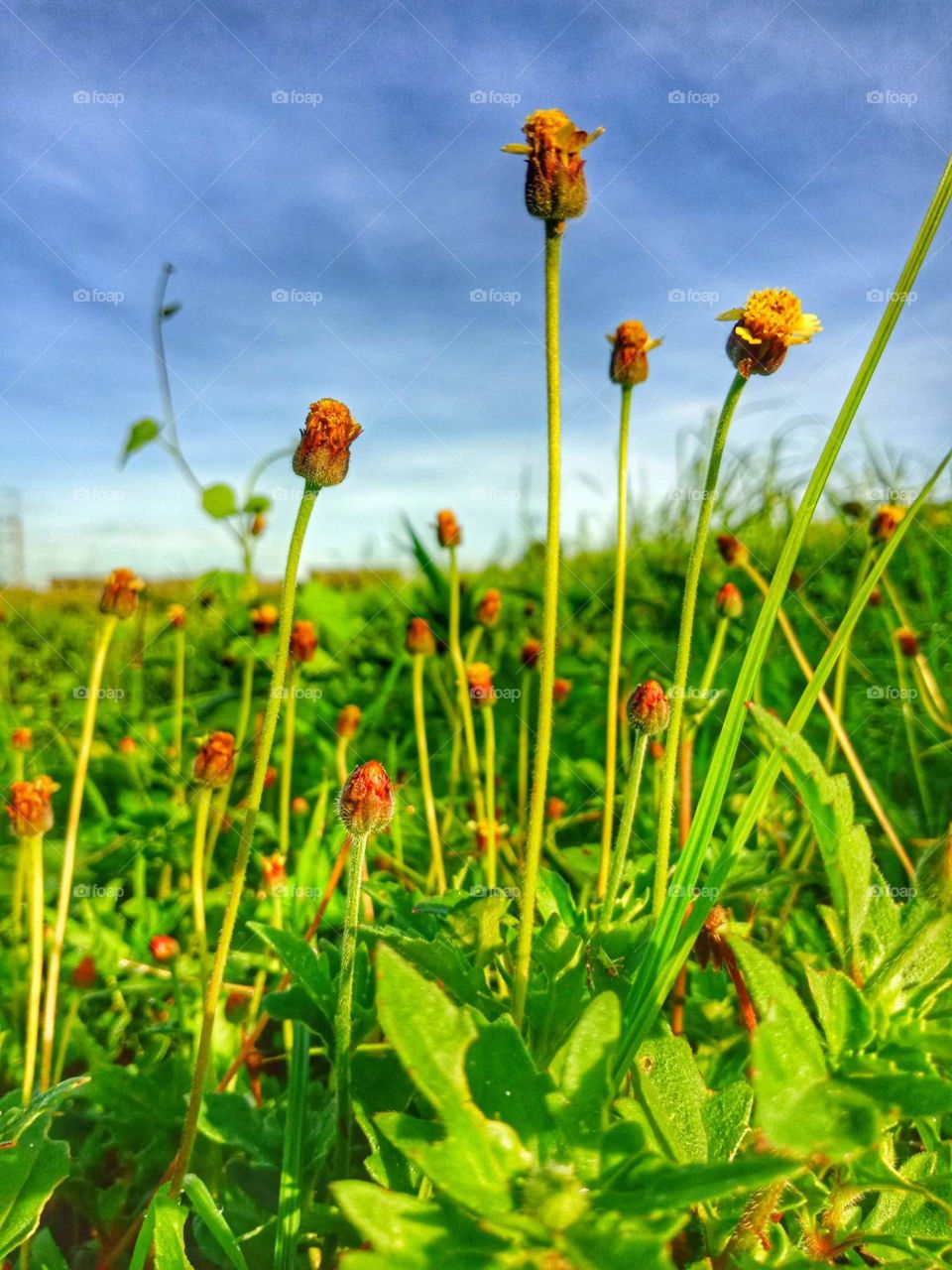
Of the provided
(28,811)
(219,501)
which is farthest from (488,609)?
(28,811)

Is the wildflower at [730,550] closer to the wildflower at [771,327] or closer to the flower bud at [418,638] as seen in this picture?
the flower bud at [418,638]

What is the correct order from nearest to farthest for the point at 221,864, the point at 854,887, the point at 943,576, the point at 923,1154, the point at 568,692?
the point at 854,887 < the point at 923,1154 < the point at 221,864 < the point at 568,692 < the point at 943,576

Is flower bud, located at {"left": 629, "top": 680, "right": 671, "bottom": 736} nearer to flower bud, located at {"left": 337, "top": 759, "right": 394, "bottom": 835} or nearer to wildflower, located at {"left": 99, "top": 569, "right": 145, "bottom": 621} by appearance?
flower bud, located at {"left": 337, "top": 759, "right": 394, "bottom": 835}

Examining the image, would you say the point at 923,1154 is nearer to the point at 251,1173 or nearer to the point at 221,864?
the point at 251,1173

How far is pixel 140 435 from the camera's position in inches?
69.2

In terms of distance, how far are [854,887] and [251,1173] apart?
546mm

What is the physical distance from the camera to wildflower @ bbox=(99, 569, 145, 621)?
1.13 metres

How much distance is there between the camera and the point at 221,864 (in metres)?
1.60

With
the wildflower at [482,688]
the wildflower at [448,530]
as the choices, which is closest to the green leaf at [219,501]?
the wildflower at [448,530]

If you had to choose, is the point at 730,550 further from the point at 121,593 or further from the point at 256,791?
the point at 256,791

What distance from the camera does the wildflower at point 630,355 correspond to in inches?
42.3

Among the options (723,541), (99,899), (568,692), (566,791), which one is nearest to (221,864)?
(99,899)

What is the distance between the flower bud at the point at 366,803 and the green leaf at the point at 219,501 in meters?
1.22

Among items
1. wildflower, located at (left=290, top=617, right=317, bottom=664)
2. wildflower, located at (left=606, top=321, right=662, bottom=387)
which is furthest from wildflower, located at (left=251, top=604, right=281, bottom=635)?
wildflower, located at (left=606, top=321, right=662, bottom=387)
